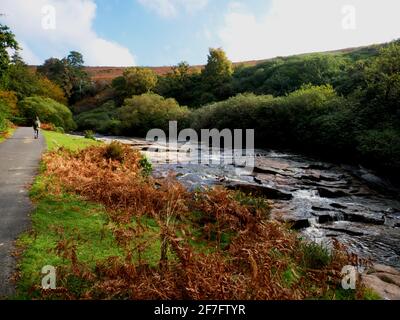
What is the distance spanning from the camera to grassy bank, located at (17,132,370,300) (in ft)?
19.6

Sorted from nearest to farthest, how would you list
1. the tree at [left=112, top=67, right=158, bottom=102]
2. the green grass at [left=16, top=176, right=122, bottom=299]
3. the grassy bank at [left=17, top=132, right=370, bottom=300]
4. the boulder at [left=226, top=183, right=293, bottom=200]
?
1. the grassy bank at [left=17, top=132, right=370, bottom=300]
2. the green grass at [left=16, top=176, right=122, bottom=299]
3. the boulder at [left=226, top=183, right=293, bottom=200]
4. the tree at [left=112, top=67, right=158, bottom=102]

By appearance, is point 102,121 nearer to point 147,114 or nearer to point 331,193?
point 147,114

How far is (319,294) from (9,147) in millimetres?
20751

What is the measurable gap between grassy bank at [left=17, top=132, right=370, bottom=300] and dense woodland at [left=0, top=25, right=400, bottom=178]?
16.3m

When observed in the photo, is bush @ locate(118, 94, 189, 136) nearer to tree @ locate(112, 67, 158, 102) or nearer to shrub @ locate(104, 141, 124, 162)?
tree @ locate(112, 67, 158, 102)

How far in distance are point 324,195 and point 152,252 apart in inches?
488

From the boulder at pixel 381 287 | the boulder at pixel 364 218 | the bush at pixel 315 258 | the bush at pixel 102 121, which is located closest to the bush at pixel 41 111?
the bush at pixel 102 121

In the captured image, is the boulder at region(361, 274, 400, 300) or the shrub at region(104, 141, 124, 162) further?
the shrub at region(104, 141, 124, 162)

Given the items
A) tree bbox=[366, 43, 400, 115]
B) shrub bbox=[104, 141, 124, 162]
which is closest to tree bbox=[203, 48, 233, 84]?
tree bbox=[366, 43, 400, 115]

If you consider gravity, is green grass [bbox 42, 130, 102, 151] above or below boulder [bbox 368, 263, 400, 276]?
above

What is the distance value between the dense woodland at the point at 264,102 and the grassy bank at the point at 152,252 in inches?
641

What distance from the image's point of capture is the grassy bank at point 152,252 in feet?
19.6

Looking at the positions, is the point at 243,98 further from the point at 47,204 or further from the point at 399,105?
the point at 47,204

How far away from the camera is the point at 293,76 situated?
5572cm
